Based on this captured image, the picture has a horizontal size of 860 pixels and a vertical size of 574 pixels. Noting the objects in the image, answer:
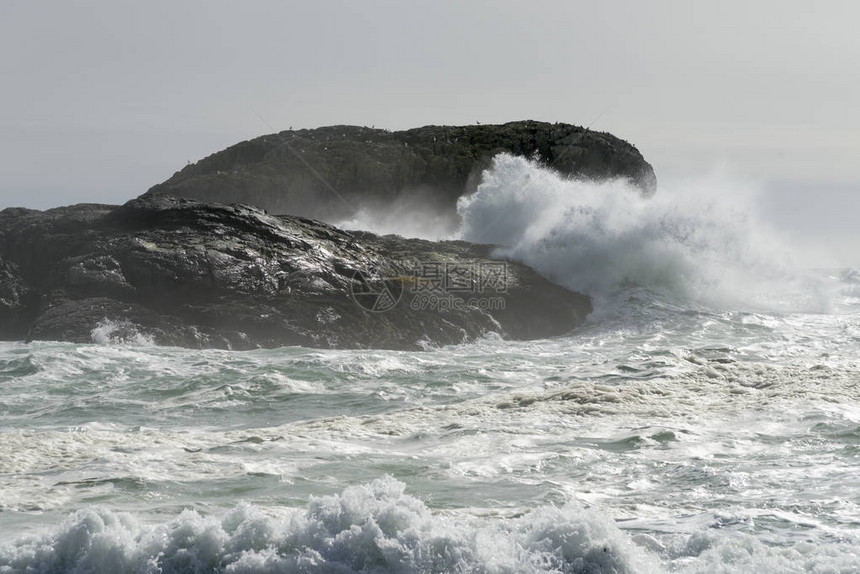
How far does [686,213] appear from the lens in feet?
74.9

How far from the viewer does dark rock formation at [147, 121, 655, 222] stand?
30.9 metres

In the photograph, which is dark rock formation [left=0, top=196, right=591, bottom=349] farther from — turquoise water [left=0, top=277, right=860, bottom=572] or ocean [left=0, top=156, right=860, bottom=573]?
turquoise water [left=0, top=277, right=860, bottom=572]

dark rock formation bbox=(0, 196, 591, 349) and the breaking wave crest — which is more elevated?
dark rock formation bbox=(0, 196, 591, 349)

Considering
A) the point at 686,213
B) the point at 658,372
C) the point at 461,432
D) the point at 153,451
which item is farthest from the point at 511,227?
the point at 153,451

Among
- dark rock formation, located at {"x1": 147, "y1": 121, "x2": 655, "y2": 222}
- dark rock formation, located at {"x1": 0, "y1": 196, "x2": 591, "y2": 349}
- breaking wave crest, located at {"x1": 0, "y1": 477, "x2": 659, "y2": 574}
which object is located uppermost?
dark rock formation, located at {"x1": 147, "y1": 121, "x2": 655, "y2": 222}

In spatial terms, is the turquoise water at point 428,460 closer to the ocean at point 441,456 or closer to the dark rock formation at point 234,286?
the ocean at point 441,456

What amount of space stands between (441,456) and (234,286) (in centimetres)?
904

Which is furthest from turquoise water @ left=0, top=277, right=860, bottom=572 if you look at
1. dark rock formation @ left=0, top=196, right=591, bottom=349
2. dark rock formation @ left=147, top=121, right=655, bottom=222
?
dark rock formation @ left=147, top=121, right=655, bottom=222

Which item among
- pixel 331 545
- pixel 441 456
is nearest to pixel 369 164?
Answer: pixel 441 456

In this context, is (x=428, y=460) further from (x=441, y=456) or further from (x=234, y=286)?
(x=234, y=286)

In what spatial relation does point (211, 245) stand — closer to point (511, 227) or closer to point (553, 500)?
point (511, 227)

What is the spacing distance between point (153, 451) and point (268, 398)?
9.97 feet

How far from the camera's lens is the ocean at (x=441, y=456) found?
5.08 m

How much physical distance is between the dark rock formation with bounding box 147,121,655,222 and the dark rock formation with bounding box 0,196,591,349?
11.4 meters
